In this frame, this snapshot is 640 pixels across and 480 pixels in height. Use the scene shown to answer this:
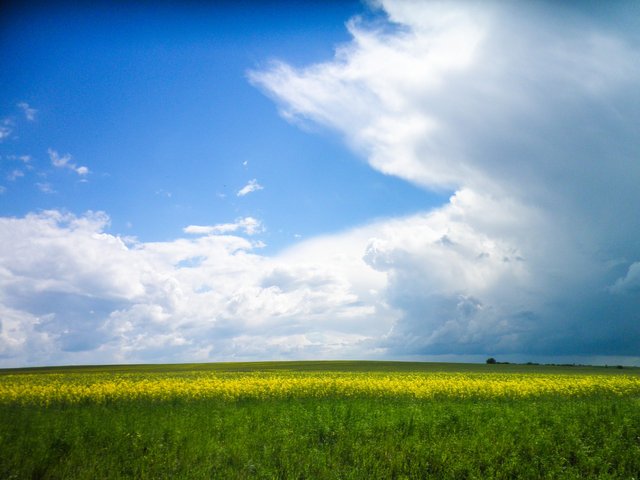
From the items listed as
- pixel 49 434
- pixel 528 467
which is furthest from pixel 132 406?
pixel 528 467

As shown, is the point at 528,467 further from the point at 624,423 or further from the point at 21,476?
the point at 21,476

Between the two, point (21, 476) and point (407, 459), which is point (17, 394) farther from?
point (407, 459)

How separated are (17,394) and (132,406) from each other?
7.79 m

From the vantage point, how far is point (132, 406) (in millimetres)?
18625

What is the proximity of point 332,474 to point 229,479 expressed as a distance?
7.68ft

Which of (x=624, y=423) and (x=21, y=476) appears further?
(x=624, y=423)

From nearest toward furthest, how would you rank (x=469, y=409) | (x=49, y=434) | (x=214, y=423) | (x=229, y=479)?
(x=229, y=479) → (x=49, y=434) → (x=214, y=423) → (x=469, y=409)

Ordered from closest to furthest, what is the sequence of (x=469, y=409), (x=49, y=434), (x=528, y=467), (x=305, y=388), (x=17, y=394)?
(x=528, y=467) → (x=49, y=434) → (x=469, y=409) → (x=17, y=394) → (x=305, y=388)

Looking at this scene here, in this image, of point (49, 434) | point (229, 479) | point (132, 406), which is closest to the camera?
point (229, 479)

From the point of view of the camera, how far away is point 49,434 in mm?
12312

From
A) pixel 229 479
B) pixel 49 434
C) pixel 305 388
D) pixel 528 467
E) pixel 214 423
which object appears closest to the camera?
pixel 229 479

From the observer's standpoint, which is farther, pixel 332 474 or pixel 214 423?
pixel 214 423

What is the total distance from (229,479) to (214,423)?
13.7 feet

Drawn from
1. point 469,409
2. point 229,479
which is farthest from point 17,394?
point 469,409
